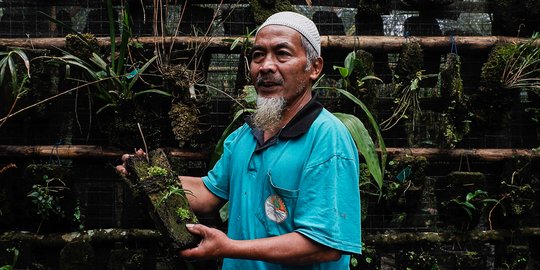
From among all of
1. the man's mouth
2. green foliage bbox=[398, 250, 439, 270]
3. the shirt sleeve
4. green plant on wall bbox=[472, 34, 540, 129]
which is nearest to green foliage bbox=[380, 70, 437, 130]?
green plant on wall bbox=[472, 34, 540, 129]

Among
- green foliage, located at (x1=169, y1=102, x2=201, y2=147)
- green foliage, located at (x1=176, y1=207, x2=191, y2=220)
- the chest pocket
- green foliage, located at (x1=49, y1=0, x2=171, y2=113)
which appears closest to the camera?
the chest pocket

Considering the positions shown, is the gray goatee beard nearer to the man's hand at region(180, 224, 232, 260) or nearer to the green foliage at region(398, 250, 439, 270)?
the man's hand at region(180, 224, 232, 260)

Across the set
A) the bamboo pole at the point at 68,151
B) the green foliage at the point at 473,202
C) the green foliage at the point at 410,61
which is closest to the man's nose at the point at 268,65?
the bamboo pole at the point at 68,151

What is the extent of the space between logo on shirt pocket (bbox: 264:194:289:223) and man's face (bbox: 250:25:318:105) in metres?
0.37

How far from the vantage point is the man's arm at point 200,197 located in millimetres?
2330

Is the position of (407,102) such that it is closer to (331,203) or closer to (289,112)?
(289,112)

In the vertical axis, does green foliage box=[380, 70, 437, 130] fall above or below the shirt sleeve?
above

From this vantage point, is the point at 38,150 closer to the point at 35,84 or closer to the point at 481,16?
the point at 35,84

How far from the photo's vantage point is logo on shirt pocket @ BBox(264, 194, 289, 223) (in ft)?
6.49

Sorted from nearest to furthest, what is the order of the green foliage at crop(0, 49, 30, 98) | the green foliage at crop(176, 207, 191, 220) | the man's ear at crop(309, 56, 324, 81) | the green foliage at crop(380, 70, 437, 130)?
the green foliage at crop(176, 207, 191, 220) < the man's ear at crop(309, 56, 324, 81) < the green foliage at crop(0, 49, 30, 98) < the green foliage at crop(380, 70, 437, 130)

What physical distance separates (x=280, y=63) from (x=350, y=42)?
1.86 metres

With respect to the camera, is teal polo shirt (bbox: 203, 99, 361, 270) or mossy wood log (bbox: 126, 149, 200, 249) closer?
teal polo shirt (bbox: 203, 99, 361, 270)

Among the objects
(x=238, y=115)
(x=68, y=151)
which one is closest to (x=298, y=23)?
(x=238, y=115)

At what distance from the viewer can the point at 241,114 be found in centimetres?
355
